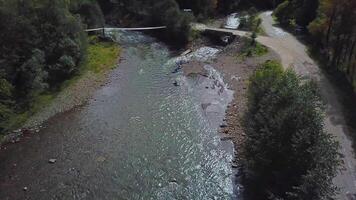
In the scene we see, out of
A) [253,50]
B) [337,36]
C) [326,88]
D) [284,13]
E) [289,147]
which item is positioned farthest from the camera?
[284,13]

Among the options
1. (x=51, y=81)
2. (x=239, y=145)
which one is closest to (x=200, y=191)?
(x=239, y=145)

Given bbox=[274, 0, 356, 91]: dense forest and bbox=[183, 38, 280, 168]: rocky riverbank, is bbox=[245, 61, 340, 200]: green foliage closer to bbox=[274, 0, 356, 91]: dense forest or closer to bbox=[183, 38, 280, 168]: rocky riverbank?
bbox=[183, 38, 280, 168]: rocky riverbank

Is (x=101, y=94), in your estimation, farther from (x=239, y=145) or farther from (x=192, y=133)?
(x=239, y=145)

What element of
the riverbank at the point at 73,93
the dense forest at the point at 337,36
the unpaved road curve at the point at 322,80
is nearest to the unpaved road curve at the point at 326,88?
the unpaved road curve at the point at 322,80

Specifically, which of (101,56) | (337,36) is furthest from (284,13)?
(101,56)

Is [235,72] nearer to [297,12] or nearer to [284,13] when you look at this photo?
[297,12]

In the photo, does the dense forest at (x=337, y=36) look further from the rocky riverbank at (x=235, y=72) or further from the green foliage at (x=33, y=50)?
the green foliage at (x=33, y=50)

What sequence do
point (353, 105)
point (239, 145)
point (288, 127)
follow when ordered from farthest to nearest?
point (353, 105), point (239, 145), point (288, 127)
